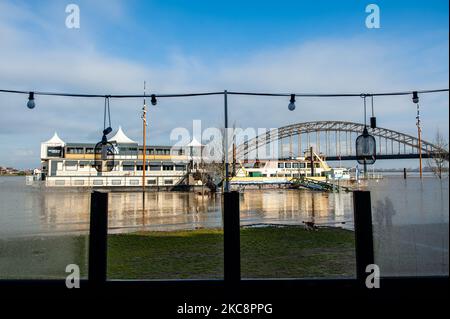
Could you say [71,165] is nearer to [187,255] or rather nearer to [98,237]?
[187,255]

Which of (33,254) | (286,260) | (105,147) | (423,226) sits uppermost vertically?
(105,147)

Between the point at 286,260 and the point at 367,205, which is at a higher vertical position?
the point at 367,205

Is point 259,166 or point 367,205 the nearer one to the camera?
point 367,205

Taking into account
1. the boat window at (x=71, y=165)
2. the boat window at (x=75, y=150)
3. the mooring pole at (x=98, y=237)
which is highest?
the boat window at (x=75, y=150)

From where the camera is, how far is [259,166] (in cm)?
7756

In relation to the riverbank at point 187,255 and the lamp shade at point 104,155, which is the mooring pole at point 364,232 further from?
the lamp shade at point 104,155

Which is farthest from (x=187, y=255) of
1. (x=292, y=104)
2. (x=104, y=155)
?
(x=292, y=104)

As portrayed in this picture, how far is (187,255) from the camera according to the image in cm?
875

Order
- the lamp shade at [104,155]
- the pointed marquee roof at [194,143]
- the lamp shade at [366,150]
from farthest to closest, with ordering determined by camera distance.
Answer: the pointed marquee roof at [194,143] → the lamp shade at [104,155] → the lamp shade at [366,150]

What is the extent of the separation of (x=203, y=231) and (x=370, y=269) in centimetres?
910

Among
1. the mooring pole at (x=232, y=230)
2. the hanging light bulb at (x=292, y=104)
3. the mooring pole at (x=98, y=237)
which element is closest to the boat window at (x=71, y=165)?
the hanging light bulb at (x=292, y=104)

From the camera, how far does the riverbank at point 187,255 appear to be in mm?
5477
